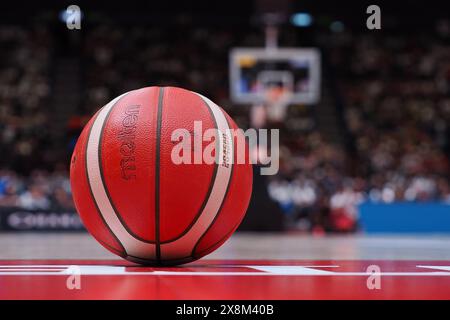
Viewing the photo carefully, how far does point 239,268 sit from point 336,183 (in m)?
13.0

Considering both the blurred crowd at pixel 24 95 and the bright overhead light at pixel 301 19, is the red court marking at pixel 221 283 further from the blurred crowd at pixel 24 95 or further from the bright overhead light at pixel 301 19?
the blurred crowd at pixel 24 95

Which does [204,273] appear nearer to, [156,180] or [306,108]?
[156,180]

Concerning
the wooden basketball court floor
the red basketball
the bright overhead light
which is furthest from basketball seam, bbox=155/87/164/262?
the bright overhead light

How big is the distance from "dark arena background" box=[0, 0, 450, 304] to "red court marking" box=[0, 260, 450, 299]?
4.52 m

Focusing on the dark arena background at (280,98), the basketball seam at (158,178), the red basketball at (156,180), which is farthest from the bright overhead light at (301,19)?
the basketball seam at (158,178)

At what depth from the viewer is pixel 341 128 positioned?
2111cm

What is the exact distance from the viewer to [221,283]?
10.7 ft

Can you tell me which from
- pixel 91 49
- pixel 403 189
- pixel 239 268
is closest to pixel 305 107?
pixel 403 189

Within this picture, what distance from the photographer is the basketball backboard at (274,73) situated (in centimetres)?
1501

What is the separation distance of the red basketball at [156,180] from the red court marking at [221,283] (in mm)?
161

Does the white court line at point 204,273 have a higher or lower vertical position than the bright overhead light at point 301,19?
lower

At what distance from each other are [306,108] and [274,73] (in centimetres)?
653

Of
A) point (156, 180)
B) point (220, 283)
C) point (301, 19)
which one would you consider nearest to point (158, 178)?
point (156, 180)

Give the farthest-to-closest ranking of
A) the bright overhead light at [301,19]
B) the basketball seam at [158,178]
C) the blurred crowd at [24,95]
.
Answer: the blurred crowd at [24,95] < the bright overhead light at [301,19] < the basketball seam at [158,178]
